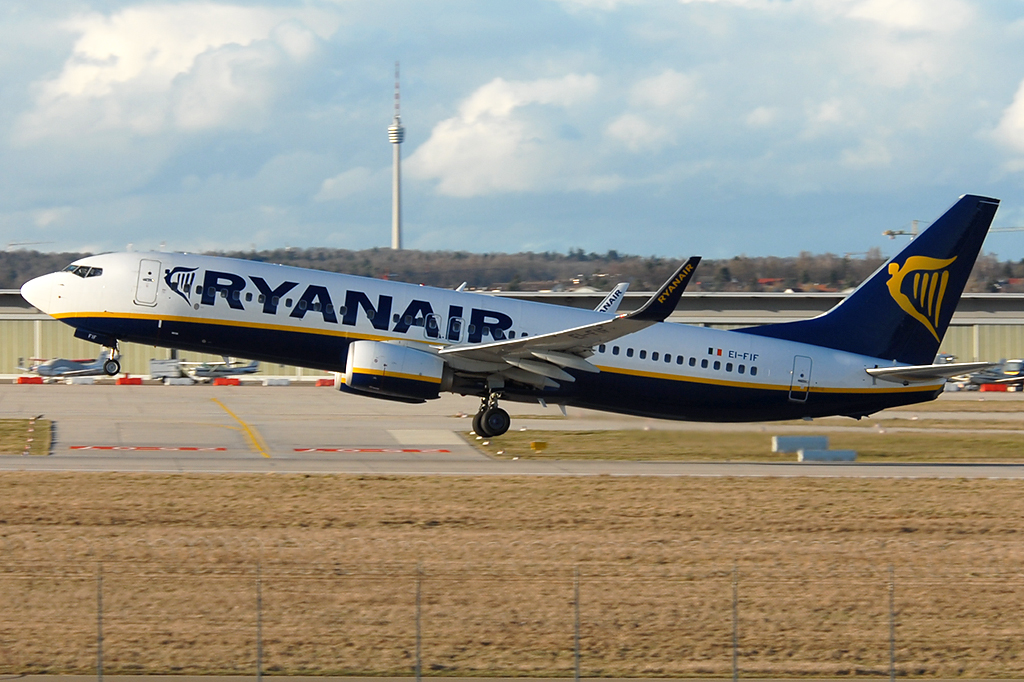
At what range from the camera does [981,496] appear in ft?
97.1

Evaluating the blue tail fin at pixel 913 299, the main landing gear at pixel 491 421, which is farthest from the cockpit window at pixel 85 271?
the blue tail fin at pixel 913 299

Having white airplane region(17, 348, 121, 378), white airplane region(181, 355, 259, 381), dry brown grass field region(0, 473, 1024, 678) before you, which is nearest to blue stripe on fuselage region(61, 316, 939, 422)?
dry brown grass field region(0, 473, 1024, 678)

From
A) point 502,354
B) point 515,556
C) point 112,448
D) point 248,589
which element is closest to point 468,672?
point 248,589

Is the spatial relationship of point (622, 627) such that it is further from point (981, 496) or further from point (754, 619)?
point (981, 496)

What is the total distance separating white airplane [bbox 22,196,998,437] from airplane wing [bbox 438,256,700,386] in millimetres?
55

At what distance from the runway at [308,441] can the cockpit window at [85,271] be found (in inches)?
212

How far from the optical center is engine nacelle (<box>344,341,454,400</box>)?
31.5 meters

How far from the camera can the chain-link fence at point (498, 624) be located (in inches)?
572

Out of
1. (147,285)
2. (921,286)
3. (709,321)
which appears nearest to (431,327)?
(147,285)

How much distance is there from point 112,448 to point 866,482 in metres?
23.1

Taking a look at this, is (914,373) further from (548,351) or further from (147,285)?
(147,285)

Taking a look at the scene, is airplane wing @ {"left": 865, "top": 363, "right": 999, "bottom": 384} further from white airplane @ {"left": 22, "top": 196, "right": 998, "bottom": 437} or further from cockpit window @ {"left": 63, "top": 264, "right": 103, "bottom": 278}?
cockpit window @ {"left": 63, "top": 264, "right": 103, "bottom": 278}

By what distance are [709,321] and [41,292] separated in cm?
6376

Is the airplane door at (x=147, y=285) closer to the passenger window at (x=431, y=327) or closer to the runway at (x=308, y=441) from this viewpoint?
the runway at (x=308, y=441)
